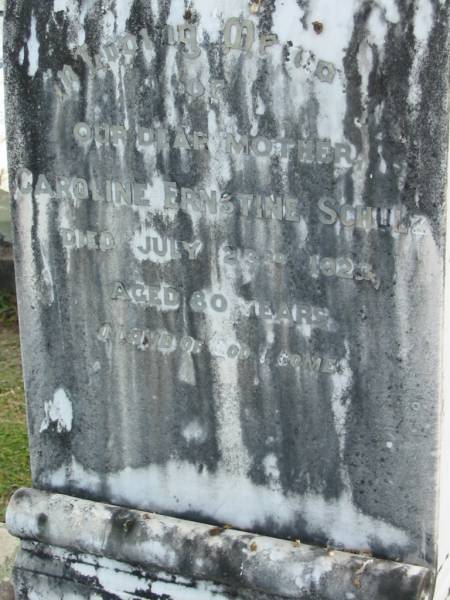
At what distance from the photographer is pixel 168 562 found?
2.95m

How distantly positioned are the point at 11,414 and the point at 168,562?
1.99 m

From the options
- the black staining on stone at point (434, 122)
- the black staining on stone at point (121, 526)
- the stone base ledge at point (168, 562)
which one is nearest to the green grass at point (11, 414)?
the stone base ledge at point (168, 562)

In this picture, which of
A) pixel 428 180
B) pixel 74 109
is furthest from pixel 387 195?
pixel 74 109

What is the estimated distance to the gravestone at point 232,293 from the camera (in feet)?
8.32

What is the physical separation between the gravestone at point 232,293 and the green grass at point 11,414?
3.34 ft

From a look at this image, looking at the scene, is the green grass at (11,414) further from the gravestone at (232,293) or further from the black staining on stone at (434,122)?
the black staining on stone at (434,122)

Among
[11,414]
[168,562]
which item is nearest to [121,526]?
[168,562]

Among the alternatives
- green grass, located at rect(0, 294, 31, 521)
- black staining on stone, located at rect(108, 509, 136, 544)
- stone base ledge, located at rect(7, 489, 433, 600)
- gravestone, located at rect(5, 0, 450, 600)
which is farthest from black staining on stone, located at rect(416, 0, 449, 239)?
green grass, located at rect(0, 294, 31, 521)

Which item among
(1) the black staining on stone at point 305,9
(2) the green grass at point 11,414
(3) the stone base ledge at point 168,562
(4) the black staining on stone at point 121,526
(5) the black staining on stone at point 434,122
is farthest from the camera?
(2) the green grass at point 11,414

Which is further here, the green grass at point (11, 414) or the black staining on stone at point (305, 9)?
the green grass at point (11, 414)

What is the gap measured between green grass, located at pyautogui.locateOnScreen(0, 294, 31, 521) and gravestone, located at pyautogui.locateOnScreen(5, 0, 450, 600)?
1.02m

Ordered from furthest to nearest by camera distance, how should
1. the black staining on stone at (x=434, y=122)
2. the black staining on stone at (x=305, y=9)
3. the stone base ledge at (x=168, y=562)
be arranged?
the stone base ledge at (x=168, y=562)
the black staining on stone at (x=305, y=9)
the black staining on stone at (x=434, y=122)

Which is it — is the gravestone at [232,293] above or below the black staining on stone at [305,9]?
below

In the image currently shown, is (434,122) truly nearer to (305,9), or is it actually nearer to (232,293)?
(305,9)
